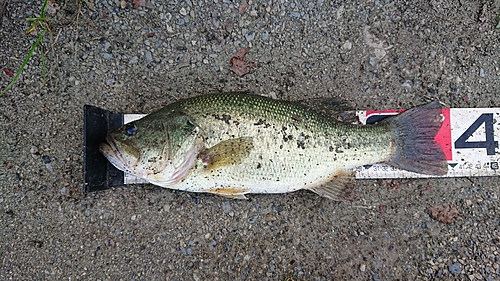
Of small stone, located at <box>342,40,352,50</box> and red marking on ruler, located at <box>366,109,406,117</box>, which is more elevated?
small stone, located at <box>342,40,352,50</box>

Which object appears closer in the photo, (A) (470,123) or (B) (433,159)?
(B) (433,159)

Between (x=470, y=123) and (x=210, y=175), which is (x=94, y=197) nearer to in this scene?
(x=210, y=175)

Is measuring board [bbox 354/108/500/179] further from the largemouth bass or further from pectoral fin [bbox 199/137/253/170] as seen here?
pectoral fin [bbox 199/137/253/170]

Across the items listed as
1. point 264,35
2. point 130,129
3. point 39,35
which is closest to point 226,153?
point 130,129

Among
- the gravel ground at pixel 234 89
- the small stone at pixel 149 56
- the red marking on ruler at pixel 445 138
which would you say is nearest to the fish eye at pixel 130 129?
the gravel ground at pixel 234 89

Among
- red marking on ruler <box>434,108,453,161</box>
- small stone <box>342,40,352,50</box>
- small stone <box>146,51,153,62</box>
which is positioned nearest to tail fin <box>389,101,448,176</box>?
red marking on ruler <box>434,108,453,161</box>

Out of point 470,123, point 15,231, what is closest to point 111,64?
point 15,231

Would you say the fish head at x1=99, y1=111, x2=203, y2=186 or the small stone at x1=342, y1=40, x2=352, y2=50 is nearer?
the fish head at x1=99, y1=111, x2=203, y2=186

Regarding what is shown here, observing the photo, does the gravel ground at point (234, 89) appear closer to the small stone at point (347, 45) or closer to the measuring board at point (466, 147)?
the small stone at point (347, 45)
